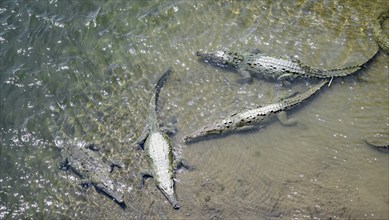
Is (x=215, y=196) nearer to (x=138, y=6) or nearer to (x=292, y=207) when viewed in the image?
(x=292, y=207)

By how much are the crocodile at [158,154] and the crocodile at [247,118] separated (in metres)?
0.48

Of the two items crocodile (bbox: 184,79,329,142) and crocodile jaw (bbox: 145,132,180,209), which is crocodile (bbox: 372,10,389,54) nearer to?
crocodile (bbox: 184,79,329,142)

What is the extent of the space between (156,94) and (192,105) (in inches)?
31.9

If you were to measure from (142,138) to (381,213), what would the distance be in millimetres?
4539

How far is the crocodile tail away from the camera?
8.34 m

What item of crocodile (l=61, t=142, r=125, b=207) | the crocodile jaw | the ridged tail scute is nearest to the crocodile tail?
the crocodile jaw

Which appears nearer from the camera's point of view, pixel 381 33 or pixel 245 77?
pixel 245 77

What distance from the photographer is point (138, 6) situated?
9.98 metres

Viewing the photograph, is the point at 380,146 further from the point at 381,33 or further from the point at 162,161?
the point at 162,161

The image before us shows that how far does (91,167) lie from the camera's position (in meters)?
8.03

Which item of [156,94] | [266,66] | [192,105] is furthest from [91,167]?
[266,66]

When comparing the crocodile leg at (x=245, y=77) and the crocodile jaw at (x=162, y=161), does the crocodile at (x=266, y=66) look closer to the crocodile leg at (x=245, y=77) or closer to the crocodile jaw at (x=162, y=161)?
the crocodile leg at (x=245, y=77)

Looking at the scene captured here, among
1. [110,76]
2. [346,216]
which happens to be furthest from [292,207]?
[110,76]

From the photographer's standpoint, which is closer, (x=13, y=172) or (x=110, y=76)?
(x=13, y=172)
